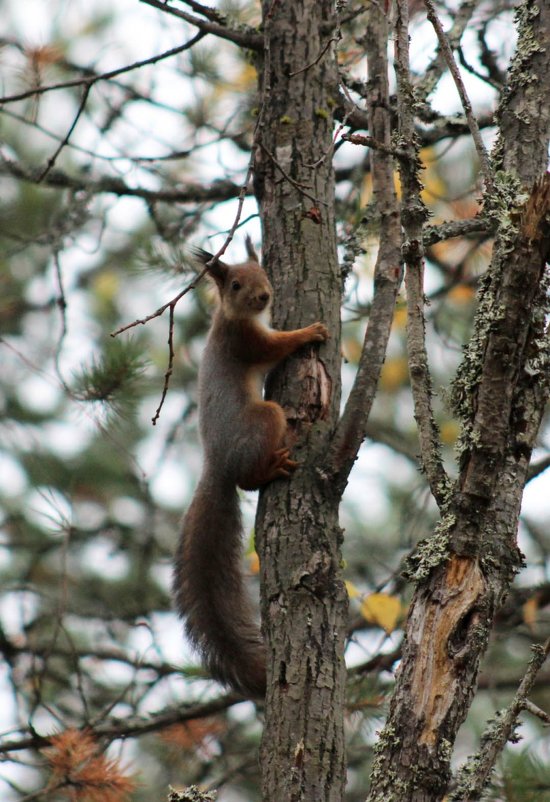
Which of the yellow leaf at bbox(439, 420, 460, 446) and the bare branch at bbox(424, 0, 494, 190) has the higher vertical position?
the yellow leaf at bbox(439, 420, 460, 446)

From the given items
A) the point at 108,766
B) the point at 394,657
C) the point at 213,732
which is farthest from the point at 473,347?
the point at 213,732

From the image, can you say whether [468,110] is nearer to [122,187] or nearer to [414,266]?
[414,266]

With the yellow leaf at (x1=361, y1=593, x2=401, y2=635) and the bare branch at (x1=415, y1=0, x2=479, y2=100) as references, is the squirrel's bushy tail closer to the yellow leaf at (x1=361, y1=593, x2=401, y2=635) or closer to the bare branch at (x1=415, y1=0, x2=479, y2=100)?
the yellow leaf at (x1=361, y1=593, x2=401, y2=635)

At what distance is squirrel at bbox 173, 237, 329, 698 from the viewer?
10.9ft

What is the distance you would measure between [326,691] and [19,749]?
Answer: 1675 millimetres

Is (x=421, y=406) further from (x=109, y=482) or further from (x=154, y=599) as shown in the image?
(x=109, y=482)

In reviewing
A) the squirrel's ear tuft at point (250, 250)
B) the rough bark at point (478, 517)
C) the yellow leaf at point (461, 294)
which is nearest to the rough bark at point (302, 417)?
the rough bark at point (478, 517)

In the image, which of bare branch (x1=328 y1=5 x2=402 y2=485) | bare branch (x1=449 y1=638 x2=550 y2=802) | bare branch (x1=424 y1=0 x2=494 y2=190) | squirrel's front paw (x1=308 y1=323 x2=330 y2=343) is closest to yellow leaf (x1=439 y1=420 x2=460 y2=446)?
squirrel's front paw (x1=308 y1=323 x2=330 y2=343)

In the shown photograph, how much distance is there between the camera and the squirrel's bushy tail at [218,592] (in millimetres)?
3348

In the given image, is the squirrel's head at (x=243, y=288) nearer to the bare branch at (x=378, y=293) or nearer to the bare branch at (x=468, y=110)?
the bare branch at (x=378, y=293)

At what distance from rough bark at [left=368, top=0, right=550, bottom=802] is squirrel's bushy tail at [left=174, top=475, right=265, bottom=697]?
123 centimetres

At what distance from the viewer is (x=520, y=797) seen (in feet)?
11.1

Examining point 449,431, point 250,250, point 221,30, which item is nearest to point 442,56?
point 221,30

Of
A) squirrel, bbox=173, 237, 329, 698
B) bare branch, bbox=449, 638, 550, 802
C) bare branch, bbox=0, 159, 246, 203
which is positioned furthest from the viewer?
bare branch, bbox=0, 159, 246, 203
